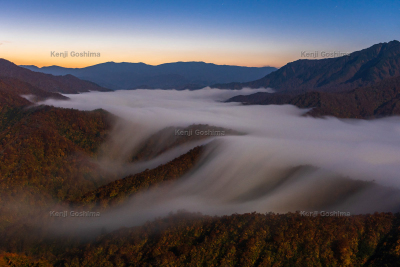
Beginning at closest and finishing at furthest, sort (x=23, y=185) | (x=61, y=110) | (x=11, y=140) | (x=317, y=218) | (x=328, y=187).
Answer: (x=317, y=218) < (x=328, y=187) < (x=23, y=185) < (x=11, y=140) < (x=61, y=110)

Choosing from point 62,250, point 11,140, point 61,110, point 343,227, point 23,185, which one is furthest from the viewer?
point 61,110

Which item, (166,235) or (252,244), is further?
(166,235)

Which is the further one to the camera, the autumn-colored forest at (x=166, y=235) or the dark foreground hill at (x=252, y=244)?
the autumn-colored forest at (x=166, y=235)

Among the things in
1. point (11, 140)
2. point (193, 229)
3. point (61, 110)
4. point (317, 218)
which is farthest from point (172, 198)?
point (61, 110)

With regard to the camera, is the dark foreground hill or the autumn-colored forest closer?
the dark foreground hill

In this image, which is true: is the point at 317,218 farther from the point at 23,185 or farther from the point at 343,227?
the point at 23,185

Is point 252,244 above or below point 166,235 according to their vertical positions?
above

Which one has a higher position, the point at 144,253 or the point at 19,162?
the point at 19,162

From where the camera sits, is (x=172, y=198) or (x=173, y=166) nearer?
(x=172, y=198)

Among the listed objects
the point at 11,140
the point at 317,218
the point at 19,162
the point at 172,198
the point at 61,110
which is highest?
the point at 61,110
